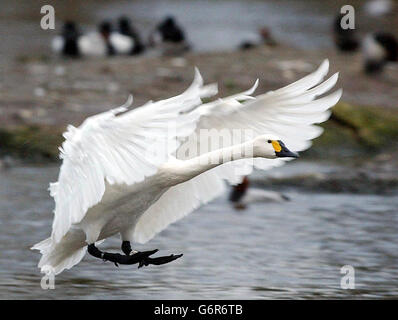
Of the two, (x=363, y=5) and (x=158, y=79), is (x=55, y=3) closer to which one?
(x=363, y=5)

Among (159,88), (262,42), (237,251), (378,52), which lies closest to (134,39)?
(262,42)

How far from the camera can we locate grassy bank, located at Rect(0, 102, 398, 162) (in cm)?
1619

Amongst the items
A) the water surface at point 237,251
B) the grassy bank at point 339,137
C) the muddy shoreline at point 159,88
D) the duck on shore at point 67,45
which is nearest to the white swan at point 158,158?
the water surface at point 237,251

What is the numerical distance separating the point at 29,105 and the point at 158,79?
8.49ft

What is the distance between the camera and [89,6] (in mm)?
30578

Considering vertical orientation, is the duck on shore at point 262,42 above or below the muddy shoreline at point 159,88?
above

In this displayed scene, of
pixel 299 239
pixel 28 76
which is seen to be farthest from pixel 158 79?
pixel 299 239

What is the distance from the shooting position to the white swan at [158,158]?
7.90 meters

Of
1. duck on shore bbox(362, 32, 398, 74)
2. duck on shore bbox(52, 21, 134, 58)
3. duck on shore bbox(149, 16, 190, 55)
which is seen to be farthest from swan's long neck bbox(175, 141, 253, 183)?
duck on shore bbox(52, 21, 134, 58)

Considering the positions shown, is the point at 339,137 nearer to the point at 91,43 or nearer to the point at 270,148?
the point at 91,43

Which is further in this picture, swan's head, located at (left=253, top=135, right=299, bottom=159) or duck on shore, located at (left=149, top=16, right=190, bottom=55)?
duck on shore, located at (left=149, top=16, right=190, bottom=55)

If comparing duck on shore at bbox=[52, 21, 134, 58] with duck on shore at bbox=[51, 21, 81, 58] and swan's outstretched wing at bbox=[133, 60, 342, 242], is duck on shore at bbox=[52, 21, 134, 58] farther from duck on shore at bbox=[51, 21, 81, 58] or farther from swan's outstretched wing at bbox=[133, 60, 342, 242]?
swan's outstretched wing at bbox=[133, 60, 342, 242]

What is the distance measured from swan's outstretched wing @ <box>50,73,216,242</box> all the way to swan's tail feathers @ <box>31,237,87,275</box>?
157 cm

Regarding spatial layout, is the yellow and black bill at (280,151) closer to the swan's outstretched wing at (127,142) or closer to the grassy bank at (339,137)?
the swan's outstretched wing at (127,142)
